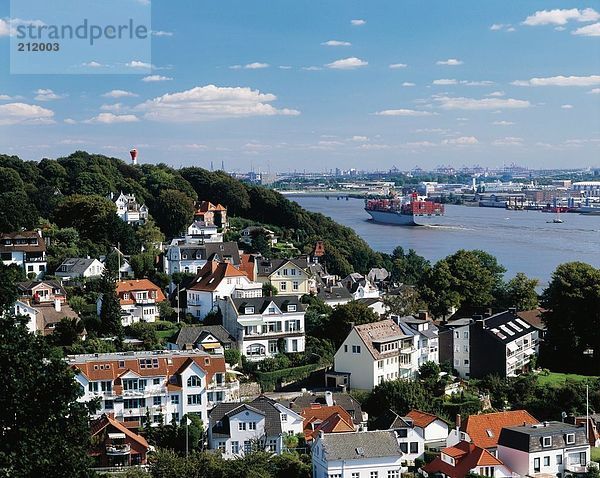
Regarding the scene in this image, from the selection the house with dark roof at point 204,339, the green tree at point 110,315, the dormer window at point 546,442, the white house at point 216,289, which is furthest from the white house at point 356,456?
the white house at point 216,289

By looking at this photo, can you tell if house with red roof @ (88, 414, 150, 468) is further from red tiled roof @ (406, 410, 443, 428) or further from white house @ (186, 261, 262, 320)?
white house @ (186, 261, 262, 320)

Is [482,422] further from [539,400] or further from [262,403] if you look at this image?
[262,403]

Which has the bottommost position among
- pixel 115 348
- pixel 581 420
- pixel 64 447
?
pixel 581 420

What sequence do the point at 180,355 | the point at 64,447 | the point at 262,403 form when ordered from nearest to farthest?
1. the point at 64,447
2. the point at 262,403
3. the point at 180,355

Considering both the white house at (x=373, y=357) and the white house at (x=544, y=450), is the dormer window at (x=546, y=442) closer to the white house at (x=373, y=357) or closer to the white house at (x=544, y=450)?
the white house at (x=544, y=450)

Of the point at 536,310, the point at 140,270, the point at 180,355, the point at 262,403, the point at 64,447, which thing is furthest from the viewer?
the point at 140,270

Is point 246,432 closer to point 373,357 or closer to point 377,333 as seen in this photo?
point 373,357

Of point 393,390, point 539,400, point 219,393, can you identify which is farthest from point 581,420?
point 219,393

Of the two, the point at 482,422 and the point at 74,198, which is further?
the point at 74,198
